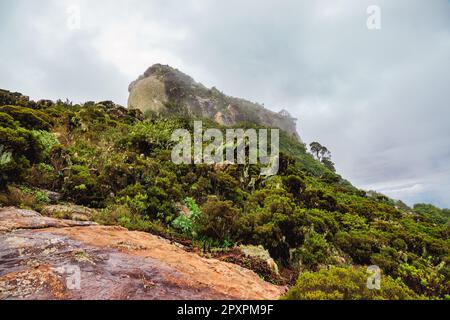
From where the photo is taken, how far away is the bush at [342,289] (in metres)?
3.70

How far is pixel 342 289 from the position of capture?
3.86 metres

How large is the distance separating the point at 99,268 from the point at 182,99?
176ft

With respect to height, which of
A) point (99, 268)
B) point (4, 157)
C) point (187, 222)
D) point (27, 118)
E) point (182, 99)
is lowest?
point (99, 268)

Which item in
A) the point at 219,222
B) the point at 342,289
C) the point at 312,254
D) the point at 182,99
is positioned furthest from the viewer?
the point at 182,99

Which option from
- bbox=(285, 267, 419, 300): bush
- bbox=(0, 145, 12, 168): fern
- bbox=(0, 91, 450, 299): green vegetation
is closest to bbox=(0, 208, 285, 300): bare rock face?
bbox=(285, 267, 419, 300): bush

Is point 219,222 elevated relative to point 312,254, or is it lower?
elevated

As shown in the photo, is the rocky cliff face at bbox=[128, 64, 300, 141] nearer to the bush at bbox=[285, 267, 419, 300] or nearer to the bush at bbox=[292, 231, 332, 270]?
the bush at bbox=[292, 231, 332, 270]

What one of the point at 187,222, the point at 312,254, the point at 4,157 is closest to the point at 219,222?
the point at 187,222

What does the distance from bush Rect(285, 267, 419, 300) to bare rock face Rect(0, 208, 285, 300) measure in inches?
47.9

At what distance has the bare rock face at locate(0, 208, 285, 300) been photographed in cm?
405

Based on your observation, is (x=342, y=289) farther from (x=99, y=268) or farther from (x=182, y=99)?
(x=182, y=99)

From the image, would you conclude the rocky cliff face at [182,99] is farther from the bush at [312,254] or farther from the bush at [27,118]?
the bush at [312,254]
